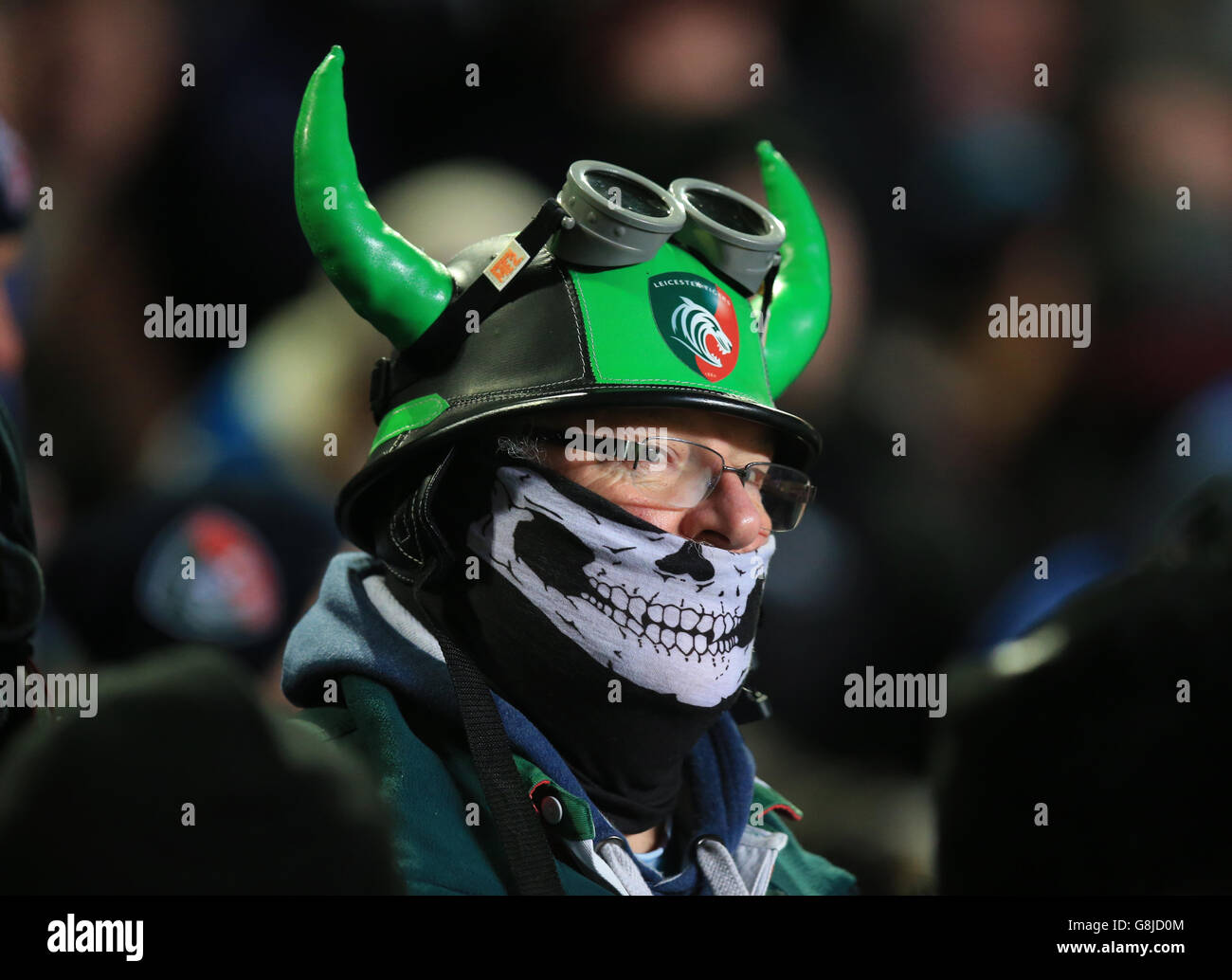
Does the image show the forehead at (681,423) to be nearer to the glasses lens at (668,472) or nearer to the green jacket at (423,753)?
the glasses lens at (668,472)

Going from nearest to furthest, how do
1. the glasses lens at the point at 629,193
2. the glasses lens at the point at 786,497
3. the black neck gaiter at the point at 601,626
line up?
the black neck gaiter at the point at 601,626
the glasses lens at the point at 629,193
the glasses lens at the point at 786,497

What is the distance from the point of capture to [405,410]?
2.13 metres

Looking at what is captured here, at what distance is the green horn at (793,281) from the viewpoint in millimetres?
2432

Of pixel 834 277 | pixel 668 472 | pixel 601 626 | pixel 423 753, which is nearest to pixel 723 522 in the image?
pixel 668 472

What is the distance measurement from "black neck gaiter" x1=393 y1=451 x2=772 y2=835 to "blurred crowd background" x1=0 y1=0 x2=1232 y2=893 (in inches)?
25.1

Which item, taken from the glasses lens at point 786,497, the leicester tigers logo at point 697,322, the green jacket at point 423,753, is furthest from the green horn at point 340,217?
the glasses lens at point 786,497

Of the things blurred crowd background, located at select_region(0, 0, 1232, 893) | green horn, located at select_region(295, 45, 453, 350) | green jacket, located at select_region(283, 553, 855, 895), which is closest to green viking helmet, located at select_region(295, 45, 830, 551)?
green horn, located at select_region(295, 45, 453, 350)

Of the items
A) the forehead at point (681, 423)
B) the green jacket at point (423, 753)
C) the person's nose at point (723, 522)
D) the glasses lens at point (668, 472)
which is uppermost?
the forehead at point (681, 423)

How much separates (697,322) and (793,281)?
1.58 feet

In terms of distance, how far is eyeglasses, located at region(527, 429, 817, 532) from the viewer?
203 cm

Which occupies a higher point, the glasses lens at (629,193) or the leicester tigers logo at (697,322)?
the glasses lens at (629,193)

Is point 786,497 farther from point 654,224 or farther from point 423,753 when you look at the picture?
point 423,753

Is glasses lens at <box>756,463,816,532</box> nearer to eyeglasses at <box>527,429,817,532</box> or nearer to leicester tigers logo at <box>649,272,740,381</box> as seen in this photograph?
eyeglasses at <box>527,429,817,532</box>

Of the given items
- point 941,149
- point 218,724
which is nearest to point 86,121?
point 218,724
